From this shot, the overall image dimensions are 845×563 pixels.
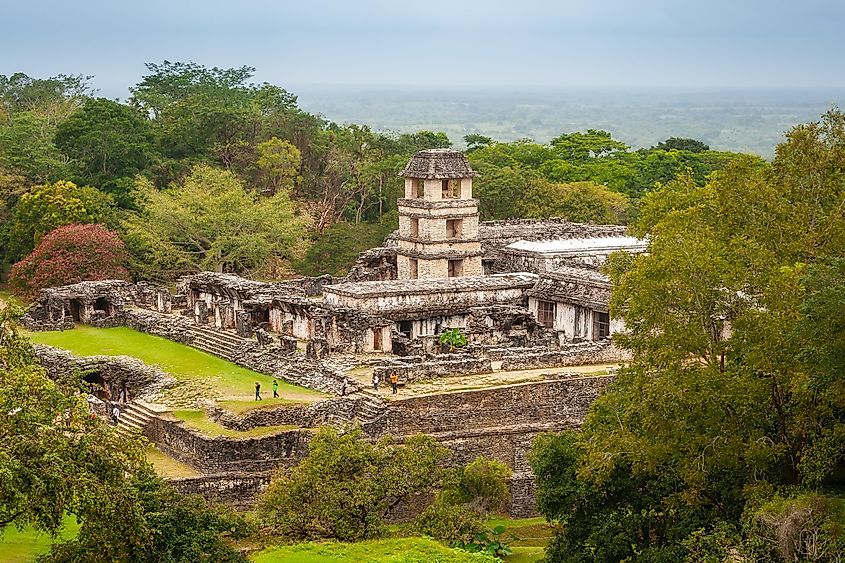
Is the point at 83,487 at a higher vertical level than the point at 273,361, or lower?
higher

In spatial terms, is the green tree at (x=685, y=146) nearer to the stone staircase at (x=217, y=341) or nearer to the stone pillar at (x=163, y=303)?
the stone pillar at (x=163, y=303)

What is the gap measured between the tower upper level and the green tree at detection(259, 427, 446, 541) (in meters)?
19.7

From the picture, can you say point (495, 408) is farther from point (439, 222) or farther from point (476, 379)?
point (439, 222)

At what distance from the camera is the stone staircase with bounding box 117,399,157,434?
39406mm

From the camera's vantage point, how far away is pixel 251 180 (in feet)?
244

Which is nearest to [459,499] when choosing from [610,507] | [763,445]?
[610,507]

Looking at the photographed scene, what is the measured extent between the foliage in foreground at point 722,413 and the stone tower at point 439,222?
19.3m

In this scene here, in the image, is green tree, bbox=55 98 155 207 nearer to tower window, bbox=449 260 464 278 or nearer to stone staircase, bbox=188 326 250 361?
stone staircase, bbox=188 326 250 361

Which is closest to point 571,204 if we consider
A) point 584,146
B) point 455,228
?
point 455,228

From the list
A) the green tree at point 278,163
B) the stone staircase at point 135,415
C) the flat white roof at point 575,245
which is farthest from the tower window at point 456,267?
the green tree at point 278,163

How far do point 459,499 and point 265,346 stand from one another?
12740 mm

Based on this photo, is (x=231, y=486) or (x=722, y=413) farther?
(x=231, y=486)

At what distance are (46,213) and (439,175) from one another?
57.1ft

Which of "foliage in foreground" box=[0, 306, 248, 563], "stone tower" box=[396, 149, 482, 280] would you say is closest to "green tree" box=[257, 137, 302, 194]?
"stone tower" box=[396, 149, 482, 280]
